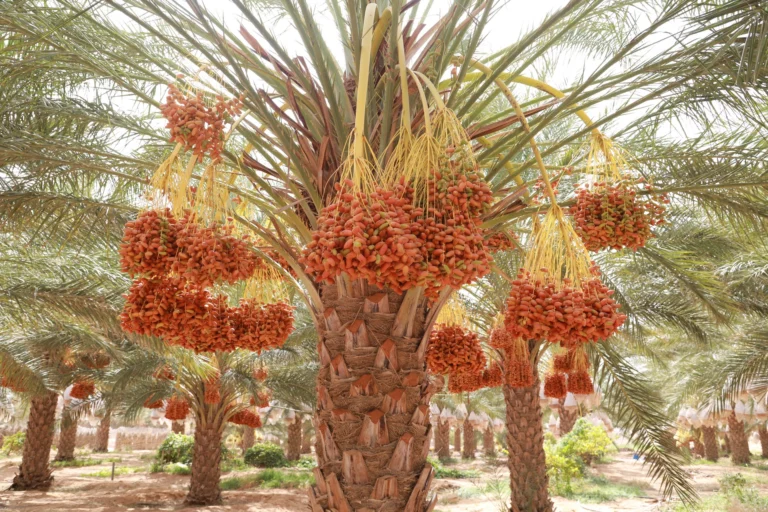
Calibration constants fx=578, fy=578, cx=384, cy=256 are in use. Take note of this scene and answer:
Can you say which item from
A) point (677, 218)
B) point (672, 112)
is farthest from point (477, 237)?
point (677, 218)

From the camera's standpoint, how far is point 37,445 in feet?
47.5

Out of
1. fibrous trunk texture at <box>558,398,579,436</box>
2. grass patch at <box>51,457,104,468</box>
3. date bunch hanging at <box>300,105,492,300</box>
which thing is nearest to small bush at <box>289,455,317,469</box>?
grass patch at <box>51,457,104,468</box>

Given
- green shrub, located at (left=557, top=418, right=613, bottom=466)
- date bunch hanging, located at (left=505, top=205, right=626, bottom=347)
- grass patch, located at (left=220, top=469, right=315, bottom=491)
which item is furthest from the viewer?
green shrub, located at (left=557, top=418, right=613, bottom=466)

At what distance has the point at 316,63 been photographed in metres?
2.71

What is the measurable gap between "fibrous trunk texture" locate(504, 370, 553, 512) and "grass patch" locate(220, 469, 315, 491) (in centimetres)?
923

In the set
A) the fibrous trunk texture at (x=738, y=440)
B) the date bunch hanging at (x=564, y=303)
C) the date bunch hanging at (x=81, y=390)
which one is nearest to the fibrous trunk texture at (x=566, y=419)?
the fibrous trunk texture at (x=738, y=440)

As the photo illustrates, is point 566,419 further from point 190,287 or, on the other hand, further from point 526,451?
point 190,287

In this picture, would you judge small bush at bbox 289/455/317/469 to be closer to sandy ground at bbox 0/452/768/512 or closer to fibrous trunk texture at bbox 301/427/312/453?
sandy ground at bbox 0/452/768/512

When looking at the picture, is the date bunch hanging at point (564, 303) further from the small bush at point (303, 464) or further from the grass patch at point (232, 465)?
the small bush at point (303, 464)

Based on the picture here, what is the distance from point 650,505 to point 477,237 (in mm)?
15353

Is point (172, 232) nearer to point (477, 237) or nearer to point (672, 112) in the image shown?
point (477, 237)

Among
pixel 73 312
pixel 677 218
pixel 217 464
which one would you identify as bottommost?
pixel 217 464

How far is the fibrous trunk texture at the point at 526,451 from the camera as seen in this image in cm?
849

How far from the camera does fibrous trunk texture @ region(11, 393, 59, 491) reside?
46.4 ft
